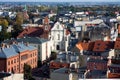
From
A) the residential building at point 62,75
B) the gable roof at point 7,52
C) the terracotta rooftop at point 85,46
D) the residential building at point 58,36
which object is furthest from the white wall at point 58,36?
the residential building at point 62,75

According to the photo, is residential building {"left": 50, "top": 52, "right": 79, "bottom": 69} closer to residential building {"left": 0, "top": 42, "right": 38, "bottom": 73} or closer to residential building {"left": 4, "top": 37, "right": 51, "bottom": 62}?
residential building {"left": 0, "top": 42, "right": 38, "bottom": 73}

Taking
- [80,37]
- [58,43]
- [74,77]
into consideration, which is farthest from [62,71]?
[80,37]

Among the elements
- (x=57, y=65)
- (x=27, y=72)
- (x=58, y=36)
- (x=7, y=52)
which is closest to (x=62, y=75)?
(x=57, y=65)

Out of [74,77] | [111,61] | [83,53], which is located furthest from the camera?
[83,53]

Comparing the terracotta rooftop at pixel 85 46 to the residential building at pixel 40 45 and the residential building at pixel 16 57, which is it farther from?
the residential building at pixel 16 57

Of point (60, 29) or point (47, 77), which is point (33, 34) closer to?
point (60, 29)

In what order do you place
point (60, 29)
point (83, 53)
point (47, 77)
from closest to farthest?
point (47, 77), point (83, 53), point (60, 29)

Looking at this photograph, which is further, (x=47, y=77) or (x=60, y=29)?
(x=60, y=29)

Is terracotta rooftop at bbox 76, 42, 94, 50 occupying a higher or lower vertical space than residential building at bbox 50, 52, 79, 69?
lower

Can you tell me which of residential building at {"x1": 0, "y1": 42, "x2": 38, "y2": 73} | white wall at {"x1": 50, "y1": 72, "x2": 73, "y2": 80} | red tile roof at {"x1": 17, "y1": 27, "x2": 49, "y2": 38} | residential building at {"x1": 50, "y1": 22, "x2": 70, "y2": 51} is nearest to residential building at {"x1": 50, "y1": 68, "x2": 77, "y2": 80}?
white wall at {"x1": 50, "y1": 72, "x2": 73, "y2": 80}
